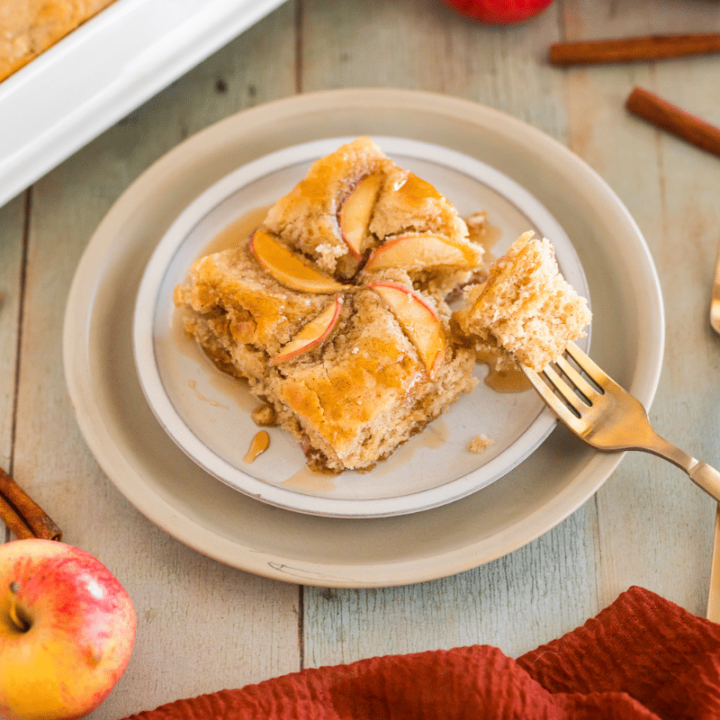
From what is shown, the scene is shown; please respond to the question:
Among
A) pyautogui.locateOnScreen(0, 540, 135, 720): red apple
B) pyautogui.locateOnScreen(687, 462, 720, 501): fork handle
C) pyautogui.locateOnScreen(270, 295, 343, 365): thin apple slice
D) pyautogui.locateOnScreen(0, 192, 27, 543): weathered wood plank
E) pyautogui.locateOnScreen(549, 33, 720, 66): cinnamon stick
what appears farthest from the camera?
pyautogui.locateOnScreen(549, 33, 720, 66): cinnamon stick

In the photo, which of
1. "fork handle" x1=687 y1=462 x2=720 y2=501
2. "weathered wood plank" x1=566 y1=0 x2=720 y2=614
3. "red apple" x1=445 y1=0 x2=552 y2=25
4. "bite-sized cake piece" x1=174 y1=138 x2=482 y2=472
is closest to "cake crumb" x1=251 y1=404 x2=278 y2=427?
"bite-sized cake piece" x1=174 y1=138 x2=482 y2=472

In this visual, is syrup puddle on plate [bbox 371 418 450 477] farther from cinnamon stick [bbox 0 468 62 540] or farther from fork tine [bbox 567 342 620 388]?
cinnamon stick [bbox 0 468 62 540]

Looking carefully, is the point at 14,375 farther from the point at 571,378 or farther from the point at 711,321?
the point at 711,321

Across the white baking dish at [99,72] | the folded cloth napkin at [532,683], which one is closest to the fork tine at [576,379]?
the folded cloth napkin at [532,683]

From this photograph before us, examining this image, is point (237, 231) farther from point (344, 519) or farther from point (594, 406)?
point (594, 406)

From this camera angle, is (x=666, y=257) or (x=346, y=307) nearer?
(x=346, y=307)

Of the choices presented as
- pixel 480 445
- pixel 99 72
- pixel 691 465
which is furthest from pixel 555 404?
pixel 99 72
